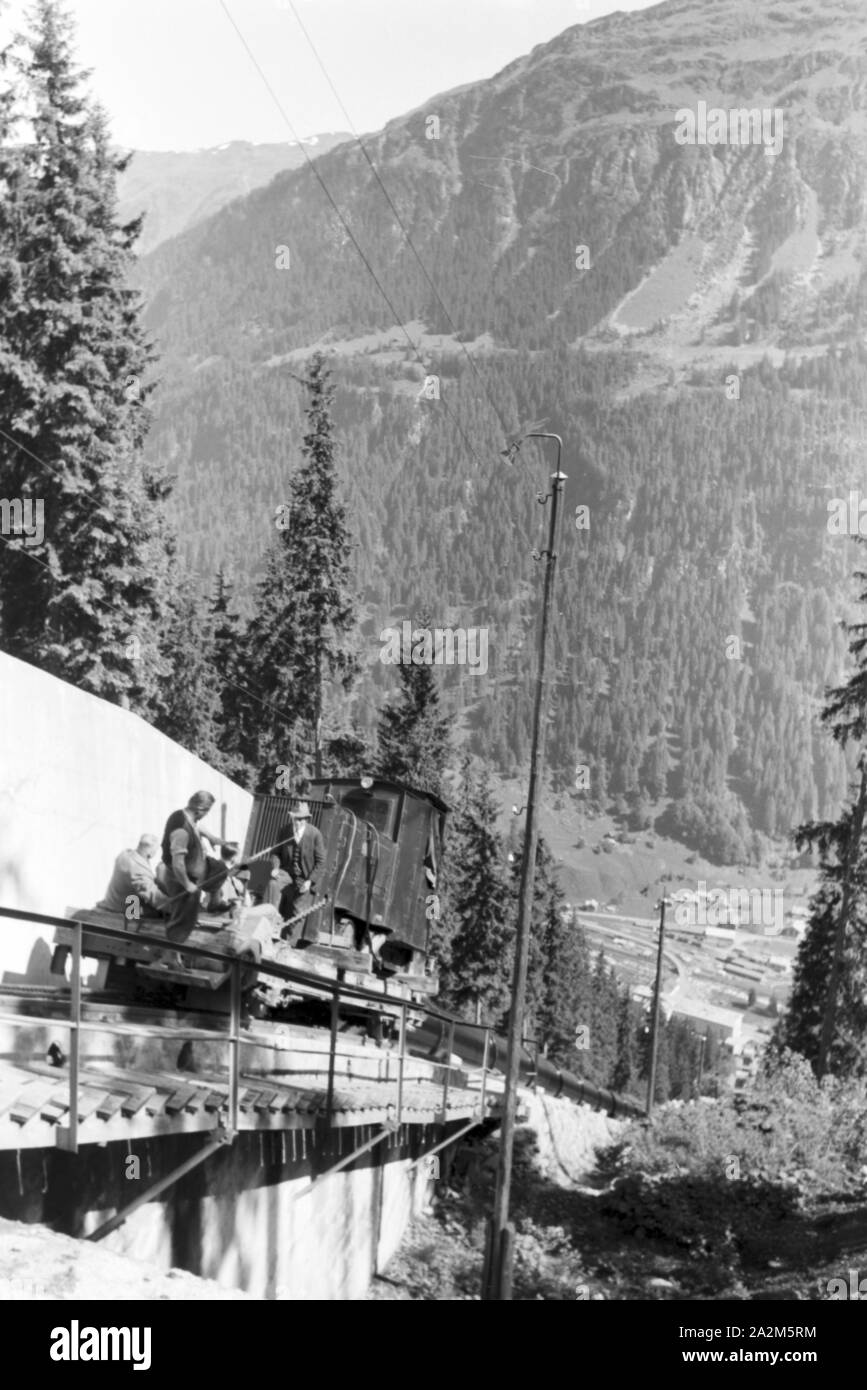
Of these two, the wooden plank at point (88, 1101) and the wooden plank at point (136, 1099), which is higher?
the wooden plank at point (88, 1101)

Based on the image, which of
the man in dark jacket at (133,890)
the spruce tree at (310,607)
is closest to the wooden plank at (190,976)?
the man in dark jacket at (133,890)

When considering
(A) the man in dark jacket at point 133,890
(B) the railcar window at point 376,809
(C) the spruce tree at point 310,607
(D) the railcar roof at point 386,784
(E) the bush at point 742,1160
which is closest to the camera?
(A) the man in dark jacket at point 133,890

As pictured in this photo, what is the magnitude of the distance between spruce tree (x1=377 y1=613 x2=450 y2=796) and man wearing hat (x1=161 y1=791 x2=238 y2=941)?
3703cm

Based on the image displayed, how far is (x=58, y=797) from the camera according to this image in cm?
1630

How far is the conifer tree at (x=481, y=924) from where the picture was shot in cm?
5866

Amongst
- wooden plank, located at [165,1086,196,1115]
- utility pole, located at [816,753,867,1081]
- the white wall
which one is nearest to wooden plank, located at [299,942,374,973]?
the white wall

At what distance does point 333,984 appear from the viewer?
36.6ft

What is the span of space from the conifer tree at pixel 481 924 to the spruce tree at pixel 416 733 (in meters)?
5.18

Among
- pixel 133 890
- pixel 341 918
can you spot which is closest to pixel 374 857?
pixel 341 918

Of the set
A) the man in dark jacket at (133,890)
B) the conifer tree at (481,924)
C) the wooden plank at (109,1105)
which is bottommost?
the conifer tree at (481,924)

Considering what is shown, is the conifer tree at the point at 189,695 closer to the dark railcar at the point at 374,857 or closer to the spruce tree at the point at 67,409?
the spruce tree at the point at 67,409
